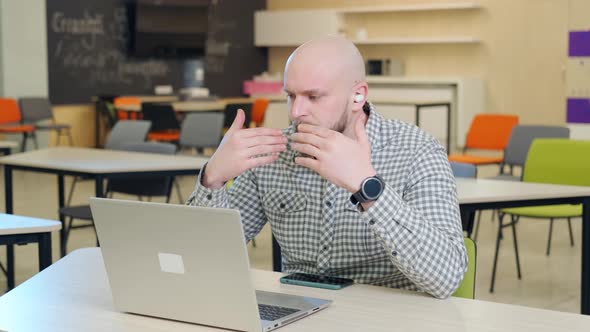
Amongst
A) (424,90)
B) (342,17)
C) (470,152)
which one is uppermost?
(342,17)

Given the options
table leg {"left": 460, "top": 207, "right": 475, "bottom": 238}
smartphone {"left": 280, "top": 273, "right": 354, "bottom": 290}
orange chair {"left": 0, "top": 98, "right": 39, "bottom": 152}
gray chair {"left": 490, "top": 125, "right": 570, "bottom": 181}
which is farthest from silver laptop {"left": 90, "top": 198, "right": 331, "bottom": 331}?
orange chair {"left": 0, "top": 98, "right": 39, "bottom": 152}

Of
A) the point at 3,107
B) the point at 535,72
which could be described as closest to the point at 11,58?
the point at 3,107

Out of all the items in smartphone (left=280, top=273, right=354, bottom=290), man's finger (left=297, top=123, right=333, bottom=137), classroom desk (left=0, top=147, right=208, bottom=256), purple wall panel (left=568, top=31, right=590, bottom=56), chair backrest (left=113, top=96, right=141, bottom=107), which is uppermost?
purple wall panel (left=568, top=31, right=590, bottom=56)

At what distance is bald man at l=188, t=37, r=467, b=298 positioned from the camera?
184cm

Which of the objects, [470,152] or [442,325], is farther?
[470,152]

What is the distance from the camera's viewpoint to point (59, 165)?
5004mm

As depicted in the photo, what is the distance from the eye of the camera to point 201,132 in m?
7.71

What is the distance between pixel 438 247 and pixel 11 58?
9397 millimetres

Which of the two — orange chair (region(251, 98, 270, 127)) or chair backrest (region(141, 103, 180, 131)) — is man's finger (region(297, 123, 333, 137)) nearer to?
chair backrest (region(141, 103, 180, 131))

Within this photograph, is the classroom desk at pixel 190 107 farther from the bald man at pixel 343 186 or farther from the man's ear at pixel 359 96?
the man's ear at pixel 359 96

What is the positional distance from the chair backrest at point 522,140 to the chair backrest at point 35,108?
238 inches

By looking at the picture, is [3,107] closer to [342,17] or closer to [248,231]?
[342,17]

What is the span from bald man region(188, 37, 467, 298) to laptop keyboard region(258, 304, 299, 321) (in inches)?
9.8

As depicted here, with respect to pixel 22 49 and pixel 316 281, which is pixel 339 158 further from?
pixel 22 49
